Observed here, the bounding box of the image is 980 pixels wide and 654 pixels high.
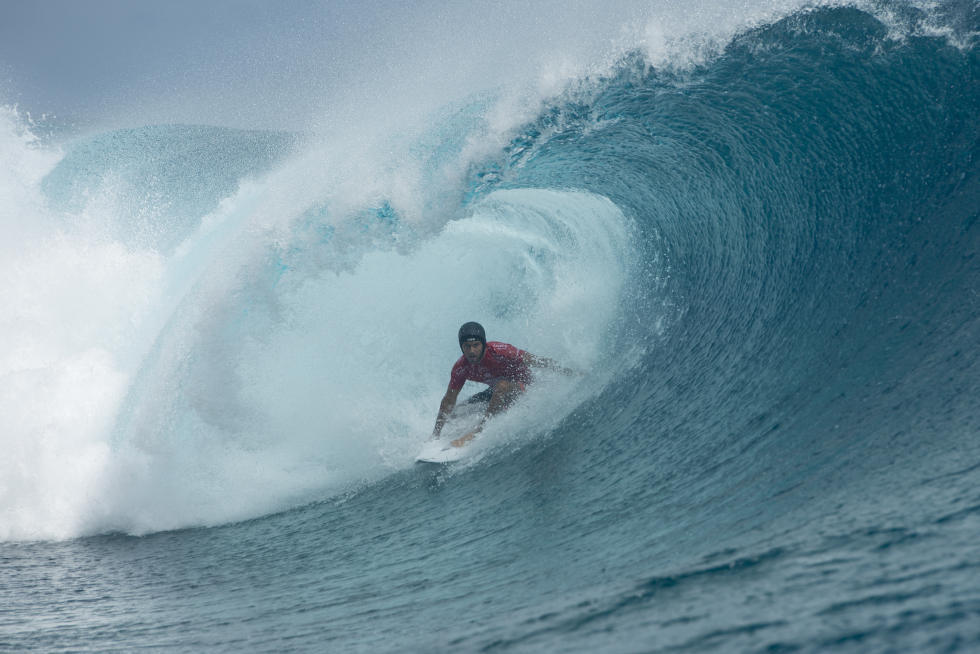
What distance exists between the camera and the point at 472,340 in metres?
5.34

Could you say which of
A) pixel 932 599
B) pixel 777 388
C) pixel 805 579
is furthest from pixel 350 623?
pixel 777 388

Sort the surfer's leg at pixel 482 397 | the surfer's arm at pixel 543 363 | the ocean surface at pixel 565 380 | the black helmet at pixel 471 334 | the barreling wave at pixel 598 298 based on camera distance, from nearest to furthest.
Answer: the ocean surface at pixel 565 380, the barreling wave at pixel 598 298, the black helmet at pixel 471 334, the surfer's arm at pixel 543 363, the surfer's leg at pixel 482 397

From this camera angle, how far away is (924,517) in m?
2.18

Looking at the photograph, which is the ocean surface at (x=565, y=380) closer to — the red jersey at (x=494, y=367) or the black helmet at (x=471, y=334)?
the red jersey at (x=494, y=367)

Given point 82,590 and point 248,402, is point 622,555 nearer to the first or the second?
point 82,590

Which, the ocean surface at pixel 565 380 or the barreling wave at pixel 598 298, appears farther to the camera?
the barreling wave at pixel 598 298

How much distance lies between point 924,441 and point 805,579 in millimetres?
1202

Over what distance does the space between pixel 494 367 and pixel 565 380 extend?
2.37ft

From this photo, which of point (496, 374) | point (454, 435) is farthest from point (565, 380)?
point (454, 435)

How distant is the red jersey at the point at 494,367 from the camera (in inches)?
226

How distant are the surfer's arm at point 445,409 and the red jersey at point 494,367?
5 centimetres

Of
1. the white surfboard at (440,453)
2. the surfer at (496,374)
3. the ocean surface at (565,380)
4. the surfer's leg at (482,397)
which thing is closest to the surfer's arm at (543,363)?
the surfer at (496,374)

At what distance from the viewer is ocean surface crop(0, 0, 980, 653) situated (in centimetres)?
244

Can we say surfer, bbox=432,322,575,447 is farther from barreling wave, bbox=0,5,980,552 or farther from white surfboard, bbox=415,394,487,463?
barreling wave, bbox=0,5,980,552
